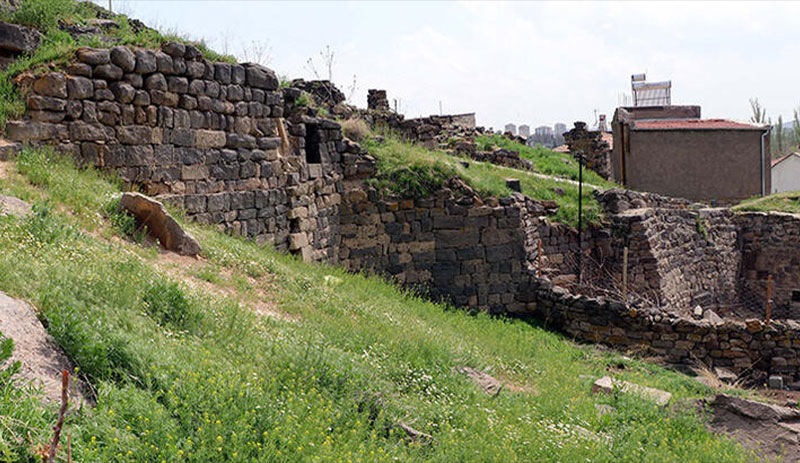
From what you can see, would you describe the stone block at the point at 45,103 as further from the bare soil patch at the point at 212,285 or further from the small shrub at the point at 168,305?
the small shrub at the point at 168,305

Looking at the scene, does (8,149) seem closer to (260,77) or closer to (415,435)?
(260,77)

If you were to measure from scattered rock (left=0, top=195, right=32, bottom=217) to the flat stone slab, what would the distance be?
6.65m

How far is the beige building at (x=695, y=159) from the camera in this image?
1022 inches

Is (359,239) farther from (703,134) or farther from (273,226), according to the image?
(703,134)

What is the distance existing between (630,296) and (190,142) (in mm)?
10334

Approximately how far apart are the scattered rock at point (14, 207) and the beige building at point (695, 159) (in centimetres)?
2250

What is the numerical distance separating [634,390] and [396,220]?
19.6 ft

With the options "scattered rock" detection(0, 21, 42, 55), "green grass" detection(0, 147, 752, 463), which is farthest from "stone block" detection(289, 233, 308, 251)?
"scattered rock" detection(0, 21, 42, 55)

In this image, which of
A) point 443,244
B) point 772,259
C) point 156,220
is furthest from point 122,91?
point 772,259

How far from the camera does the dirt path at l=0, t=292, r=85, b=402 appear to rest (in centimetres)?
429

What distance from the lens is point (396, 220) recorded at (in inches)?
552

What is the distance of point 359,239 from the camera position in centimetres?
1380

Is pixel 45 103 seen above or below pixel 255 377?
above

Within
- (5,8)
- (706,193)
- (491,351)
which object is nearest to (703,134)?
(706,193)
